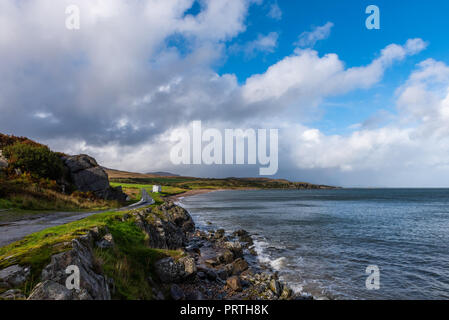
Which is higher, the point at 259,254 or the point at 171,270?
the point at 171,270

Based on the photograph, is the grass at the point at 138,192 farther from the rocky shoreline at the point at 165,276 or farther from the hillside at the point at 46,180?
the rocky shoreline at the point at 165,276

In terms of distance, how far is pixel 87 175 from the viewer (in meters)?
35.6

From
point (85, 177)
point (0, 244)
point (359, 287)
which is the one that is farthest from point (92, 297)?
point (85, 177)

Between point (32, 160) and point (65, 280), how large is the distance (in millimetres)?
32520

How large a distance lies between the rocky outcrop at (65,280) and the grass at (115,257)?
26cm

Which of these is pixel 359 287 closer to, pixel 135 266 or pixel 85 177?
pixel 135 266

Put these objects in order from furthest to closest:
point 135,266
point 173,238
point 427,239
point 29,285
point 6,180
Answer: point 427,239, point 6,180, point 173,238, point 135,266, point 29,285

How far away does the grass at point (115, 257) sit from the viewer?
20.1ft

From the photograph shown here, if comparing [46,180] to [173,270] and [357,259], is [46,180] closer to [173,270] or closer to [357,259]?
[173,270]

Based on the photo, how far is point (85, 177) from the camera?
116 feet

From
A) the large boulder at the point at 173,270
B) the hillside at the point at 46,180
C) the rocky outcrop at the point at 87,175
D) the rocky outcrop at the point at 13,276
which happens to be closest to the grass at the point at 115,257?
the rocky outcrop at the point at 13,276

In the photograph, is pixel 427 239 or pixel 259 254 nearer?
pixel 259 254

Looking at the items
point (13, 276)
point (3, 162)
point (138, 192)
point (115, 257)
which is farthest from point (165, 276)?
point (138, 192)
